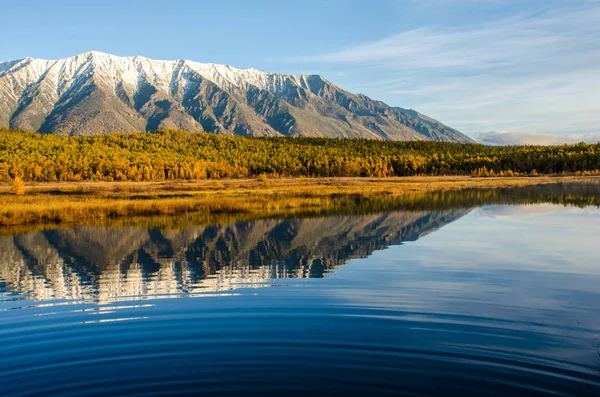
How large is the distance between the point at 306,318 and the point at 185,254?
14982 mm

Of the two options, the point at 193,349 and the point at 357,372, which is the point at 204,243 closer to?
the point at 193,349

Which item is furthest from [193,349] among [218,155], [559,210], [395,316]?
[218,155]

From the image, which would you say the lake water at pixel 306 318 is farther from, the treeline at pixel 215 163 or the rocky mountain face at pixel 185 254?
the treeline at pixel 215 163

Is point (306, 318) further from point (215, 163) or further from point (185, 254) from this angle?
point (215, 163)

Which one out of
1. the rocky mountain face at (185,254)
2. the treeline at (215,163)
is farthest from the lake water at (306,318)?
the treeline at (215,163)

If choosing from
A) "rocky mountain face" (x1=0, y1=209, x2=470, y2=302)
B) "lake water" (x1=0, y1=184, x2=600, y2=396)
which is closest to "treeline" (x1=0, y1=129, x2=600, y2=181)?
"rocky mountain face" (x1=0, y1=209, x2=470, y2=302)

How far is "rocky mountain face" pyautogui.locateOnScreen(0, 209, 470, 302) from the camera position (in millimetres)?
21141

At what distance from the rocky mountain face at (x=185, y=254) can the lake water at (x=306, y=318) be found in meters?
0.21

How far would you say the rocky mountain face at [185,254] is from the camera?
21.1 meters

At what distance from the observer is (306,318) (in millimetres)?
15281

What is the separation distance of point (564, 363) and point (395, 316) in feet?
15.8

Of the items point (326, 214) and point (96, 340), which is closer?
point (96, 340)

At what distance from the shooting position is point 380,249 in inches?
1143

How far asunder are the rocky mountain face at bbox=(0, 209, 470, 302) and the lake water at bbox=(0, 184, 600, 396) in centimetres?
21
